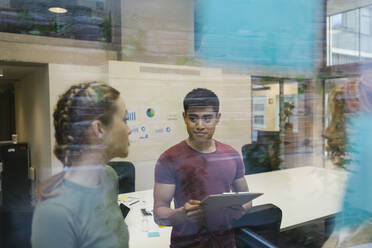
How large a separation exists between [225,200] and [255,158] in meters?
0.20

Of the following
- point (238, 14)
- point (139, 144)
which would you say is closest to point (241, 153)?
point (139, 144)

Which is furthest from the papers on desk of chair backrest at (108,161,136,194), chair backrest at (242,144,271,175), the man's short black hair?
chair backrest at (242,144,271,175)

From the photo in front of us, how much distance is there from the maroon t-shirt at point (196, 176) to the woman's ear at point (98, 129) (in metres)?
0.20

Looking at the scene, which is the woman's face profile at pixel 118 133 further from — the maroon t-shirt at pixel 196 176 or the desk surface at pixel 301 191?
the desk surface at pixel 301 191

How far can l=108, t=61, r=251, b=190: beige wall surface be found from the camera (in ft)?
2.16

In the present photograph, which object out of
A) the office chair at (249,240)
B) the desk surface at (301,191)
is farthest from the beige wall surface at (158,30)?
the office chair at (249,240)

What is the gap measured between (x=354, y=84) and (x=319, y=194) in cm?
49

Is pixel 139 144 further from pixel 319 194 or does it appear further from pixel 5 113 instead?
pixel 319 194

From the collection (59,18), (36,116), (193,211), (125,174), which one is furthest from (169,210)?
(59,18)

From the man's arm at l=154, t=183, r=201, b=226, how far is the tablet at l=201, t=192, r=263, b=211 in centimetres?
3

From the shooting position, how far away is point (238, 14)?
915mm

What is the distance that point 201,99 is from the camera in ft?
2.52

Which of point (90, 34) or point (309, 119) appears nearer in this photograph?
point (90, 34)

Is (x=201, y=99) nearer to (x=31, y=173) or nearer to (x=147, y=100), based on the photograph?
(x=147, y=100)
